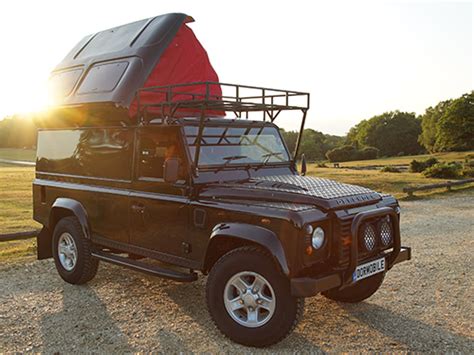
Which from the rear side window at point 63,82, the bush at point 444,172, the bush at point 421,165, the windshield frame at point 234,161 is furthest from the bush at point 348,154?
the windshield frame at point 234,161

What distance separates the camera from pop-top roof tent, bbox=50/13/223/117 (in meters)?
6.55

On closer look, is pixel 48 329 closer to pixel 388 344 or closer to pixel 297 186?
pixel 297 186

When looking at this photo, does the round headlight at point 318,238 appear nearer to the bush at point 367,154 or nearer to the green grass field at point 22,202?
the green grass field at point 22,202

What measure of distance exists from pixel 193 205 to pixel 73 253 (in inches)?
106

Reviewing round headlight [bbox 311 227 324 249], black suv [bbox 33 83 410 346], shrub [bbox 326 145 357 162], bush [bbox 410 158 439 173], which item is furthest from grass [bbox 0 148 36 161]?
round headlight [bbox 311 227 324 249]

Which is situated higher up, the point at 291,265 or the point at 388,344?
the point at 291,265

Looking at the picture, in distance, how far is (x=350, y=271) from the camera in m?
4.87

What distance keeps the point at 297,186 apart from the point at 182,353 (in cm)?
213

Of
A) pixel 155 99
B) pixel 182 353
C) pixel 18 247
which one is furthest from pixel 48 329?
pixel 18 247

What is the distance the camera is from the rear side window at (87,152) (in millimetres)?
6547

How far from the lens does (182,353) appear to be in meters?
4.90

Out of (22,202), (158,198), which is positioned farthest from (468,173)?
(158,198)

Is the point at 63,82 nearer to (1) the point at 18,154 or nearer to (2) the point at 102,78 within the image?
(2) the point at 102,78

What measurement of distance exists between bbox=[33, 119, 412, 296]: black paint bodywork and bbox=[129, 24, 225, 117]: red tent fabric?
683mm
